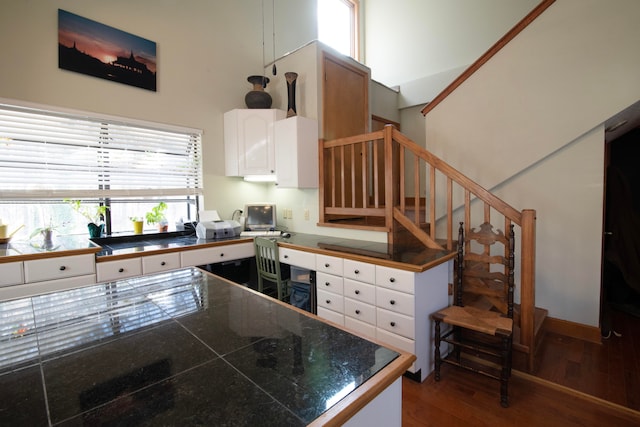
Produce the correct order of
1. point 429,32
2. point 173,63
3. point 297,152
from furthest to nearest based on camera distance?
1. point 429,32
2. point 173,63
3. point 297,152

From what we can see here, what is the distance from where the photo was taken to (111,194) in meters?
2.90

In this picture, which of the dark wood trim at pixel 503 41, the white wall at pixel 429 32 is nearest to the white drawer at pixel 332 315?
the dark wood trim at pixel 503 41

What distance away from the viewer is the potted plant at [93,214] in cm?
279

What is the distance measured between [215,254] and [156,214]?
874 mm

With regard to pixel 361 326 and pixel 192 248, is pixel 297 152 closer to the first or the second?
pixel 192 248

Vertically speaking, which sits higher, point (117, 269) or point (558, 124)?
point (558, 124)

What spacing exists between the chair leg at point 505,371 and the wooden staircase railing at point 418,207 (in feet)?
1.33

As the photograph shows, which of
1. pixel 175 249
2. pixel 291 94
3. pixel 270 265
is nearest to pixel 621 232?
pixel 270 265

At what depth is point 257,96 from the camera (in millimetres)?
3396

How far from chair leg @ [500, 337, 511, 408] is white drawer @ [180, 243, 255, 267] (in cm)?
227

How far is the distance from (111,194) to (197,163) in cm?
88

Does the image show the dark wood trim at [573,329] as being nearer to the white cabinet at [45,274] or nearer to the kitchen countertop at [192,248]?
the kitchen countertop at [192,248]

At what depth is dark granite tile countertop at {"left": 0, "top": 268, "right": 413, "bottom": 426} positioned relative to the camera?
0.59 m

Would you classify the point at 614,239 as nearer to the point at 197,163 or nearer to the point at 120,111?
the point at 197,163
